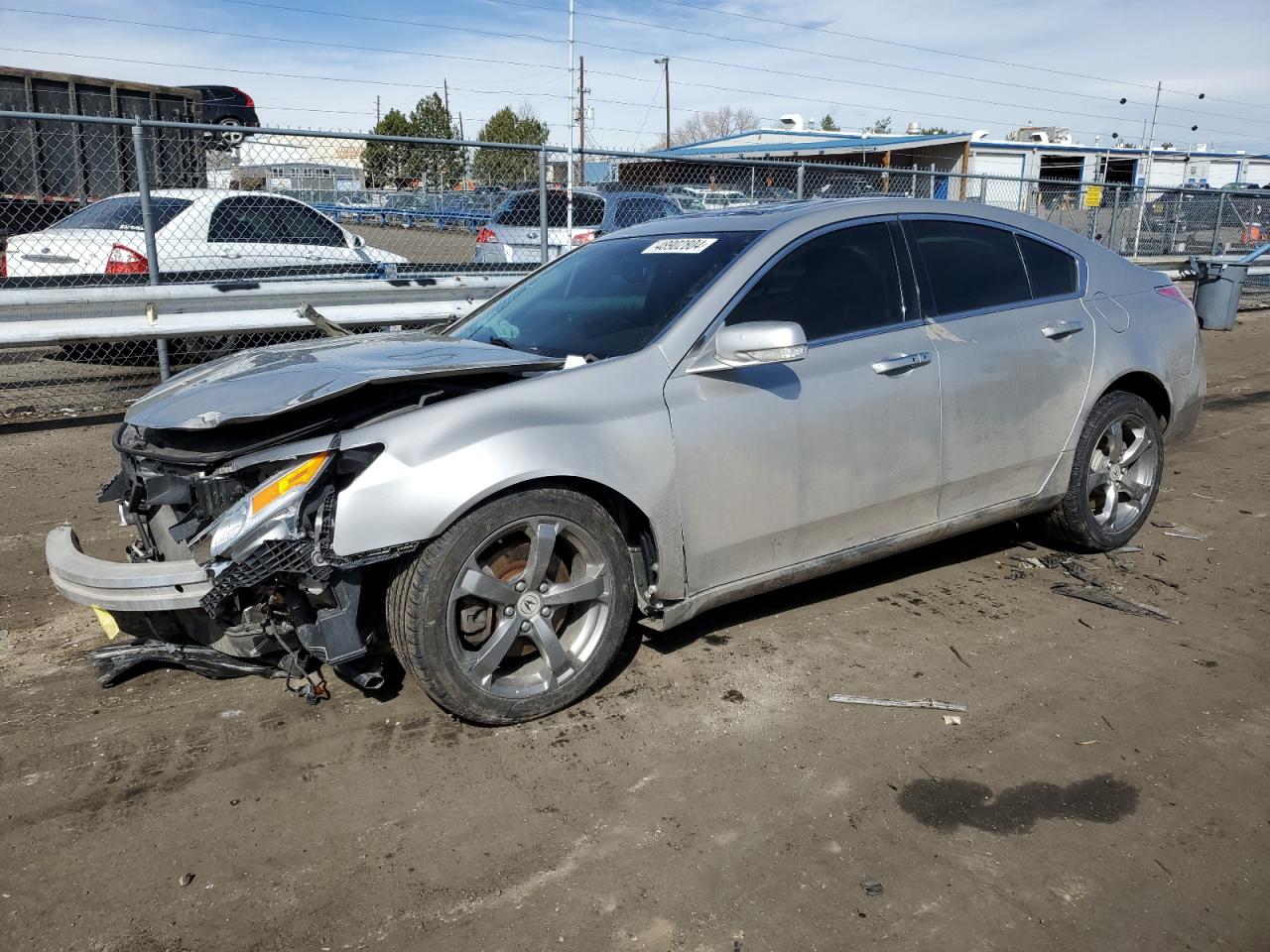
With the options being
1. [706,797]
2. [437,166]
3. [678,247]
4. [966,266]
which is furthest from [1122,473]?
[437,166]

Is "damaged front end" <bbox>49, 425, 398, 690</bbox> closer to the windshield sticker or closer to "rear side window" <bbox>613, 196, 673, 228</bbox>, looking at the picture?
the windshield sticker

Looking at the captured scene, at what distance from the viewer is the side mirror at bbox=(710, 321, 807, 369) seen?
11.3 feet

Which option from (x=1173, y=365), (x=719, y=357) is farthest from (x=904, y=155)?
(x=719, y=357)

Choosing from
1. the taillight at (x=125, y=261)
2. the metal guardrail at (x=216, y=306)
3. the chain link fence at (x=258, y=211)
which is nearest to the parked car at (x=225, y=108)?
the chain link fence at (x=258, y=211)

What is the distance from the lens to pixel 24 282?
8.39 metres

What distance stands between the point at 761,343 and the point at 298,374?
5.26 ft

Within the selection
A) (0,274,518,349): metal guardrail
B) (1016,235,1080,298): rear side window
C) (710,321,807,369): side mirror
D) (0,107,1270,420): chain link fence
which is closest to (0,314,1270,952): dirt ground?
(710,321,807,369): side mirror

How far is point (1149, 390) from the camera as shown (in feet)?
16.7

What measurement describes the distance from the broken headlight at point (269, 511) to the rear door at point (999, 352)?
8.36ft

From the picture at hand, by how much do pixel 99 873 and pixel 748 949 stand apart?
5.69ft

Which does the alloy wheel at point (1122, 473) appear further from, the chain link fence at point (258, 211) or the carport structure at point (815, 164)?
the carport structure at point (815, 164)

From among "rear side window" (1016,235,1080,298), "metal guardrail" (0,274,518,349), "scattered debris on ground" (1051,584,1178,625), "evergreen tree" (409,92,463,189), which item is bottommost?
"scattered debris on ground" (1051,584,1178,625)

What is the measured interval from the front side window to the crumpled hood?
0.88m

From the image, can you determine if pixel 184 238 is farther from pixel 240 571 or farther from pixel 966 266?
pixel 966 266
